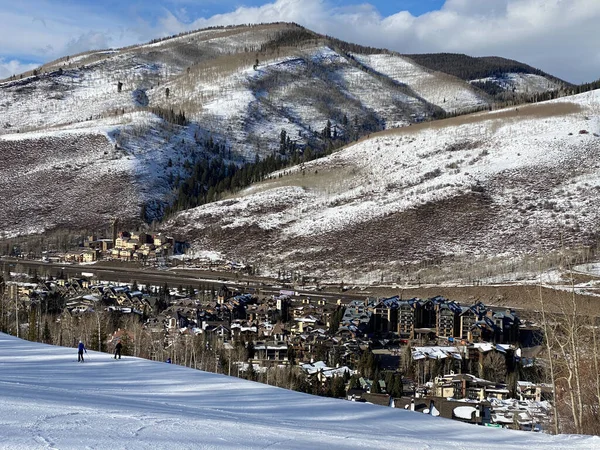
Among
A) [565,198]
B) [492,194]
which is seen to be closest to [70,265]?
[492,194]

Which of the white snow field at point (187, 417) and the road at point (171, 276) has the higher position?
the road at point (171, 276)

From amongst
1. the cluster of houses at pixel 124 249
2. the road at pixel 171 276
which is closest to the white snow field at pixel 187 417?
the road at pixel 171 276

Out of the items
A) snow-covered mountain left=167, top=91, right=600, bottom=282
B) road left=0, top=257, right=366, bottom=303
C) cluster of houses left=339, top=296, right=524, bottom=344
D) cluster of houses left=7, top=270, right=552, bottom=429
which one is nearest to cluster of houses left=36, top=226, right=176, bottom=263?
road left=0, top=257, right=366, bottom=303

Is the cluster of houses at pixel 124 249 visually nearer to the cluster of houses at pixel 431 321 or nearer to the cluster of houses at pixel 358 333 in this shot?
the cluster of houses at pixel 358 333

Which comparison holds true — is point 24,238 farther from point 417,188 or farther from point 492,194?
point 492,194

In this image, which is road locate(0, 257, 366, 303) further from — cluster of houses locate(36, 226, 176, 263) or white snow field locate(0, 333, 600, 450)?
white snow field locate(0, 333, 600, 450)
